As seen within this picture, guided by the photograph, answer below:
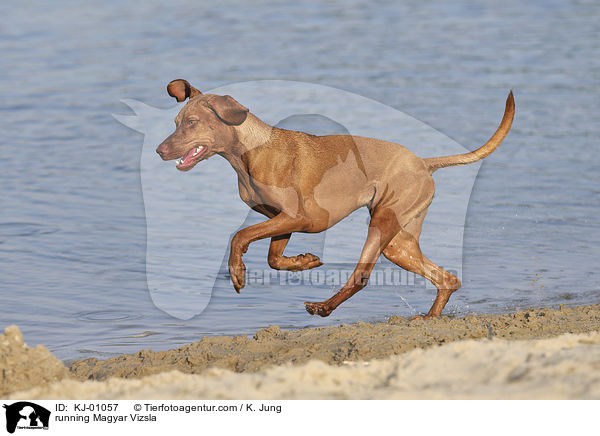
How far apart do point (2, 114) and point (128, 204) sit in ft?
19.0

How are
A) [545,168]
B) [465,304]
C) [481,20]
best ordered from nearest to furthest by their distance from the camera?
[465,304] < [545,168] < [481,20]

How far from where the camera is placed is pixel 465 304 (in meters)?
8.23

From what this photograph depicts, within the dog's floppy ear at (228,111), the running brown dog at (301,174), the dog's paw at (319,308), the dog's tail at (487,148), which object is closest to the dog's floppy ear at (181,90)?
the running brown dog at (301,174)

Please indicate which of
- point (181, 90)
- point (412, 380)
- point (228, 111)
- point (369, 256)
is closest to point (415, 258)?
point (369, 256)

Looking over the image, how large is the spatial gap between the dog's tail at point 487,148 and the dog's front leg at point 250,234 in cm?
130

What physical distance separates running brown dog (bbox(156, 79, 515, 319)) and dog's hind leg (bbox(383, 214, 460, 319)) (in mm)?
103

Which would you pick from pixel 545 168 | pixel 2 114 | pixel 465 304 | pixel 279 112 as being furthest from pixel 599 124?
pixel 2 114

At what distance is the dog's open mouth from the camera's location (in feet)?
21.2

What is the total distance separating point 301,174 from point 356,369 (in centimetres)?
217

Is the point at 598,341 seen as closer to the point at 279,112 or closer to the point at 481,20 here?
the point at 279,112

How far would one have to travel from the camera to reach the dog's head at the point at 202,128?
21.0ft

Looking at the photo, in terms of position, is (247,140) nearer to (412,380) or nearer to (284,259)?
(284,259)

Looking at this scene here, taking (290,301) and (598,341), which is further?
(290,301)

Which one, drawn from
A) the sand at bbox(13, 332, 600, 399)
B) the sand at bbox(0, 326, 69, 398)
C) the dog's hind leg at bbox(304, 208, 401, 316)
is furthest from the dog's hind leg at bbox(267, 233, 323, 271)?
the sand at bbox(0, 326, 69, 398)
